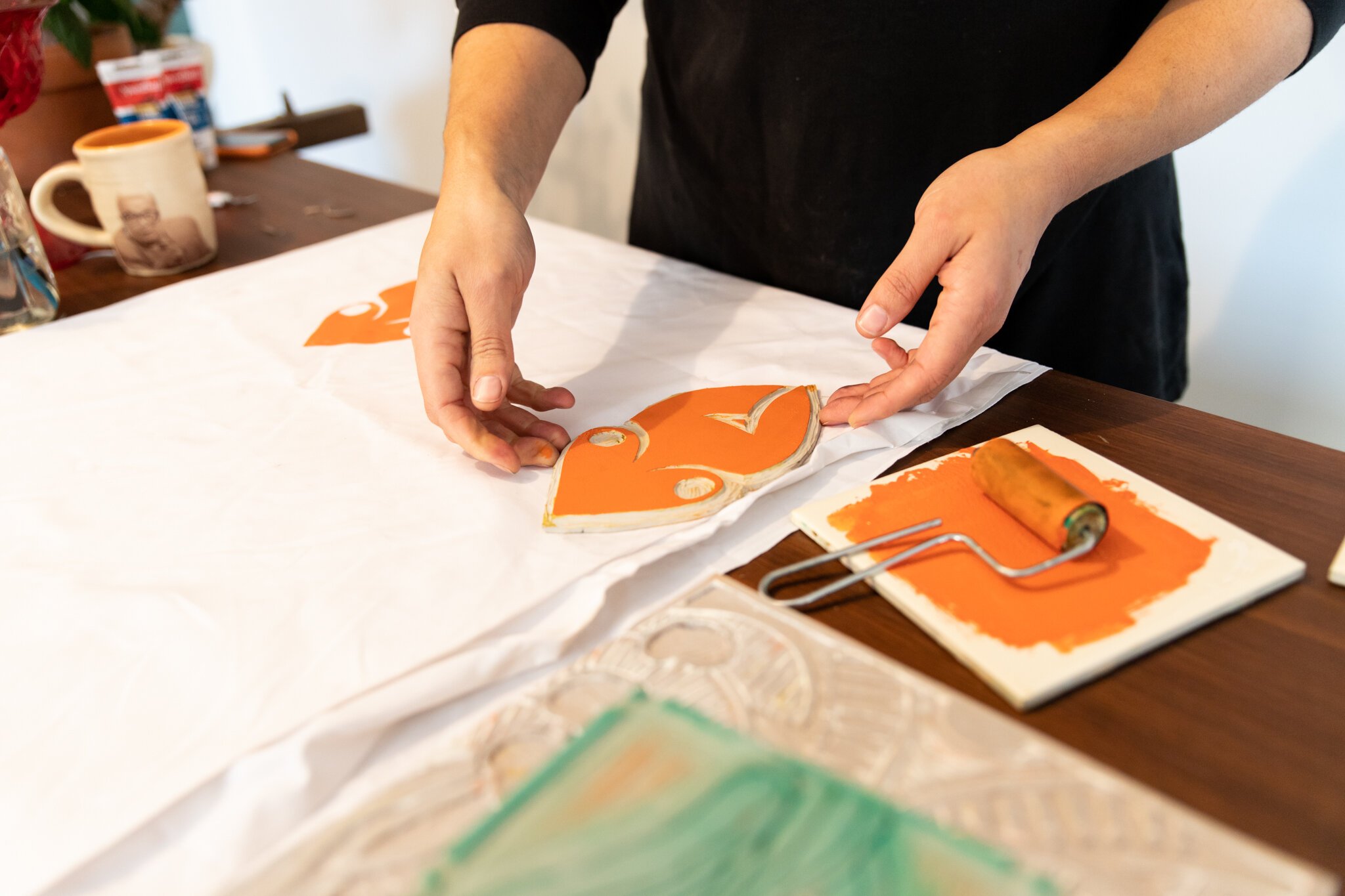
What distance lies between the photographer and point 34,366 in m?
0.77

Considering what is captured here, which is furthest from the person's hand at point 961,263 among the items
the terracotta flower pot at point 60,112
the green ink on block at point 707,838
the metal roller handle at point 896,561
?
the terracotta flower pot at point 60,112

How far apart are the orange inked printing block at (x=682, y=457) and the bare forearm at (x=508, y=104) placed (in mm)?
246

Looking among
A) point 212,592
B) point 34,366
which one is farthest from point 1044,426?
point 34,366

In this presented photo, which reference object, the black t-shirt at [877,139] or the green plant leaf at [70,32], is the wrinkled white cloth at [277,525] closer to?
the black t-shirt at [877,139]

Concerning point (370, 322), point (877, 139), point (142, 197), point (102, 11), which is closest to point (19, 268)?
point (142, 197)

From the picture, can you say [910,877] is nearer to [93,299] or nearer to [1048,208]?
[1048,208]

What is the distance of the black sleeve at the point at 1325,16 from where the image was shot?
62cm

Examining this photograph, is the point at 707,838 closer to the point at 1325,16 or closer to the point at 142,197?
the point at 1325,16

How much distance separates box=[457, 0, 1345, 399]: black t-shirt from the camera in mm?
779

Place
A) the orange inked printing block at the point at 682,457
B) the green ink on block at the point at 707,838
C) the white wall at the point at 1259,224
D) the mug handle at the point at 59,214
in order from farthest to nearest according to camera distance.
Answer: the white wall at the point at 1259,224, the mug handle at the point at 59,214, the orange inked printing block at the point at 682,457, the green ink on block at the point at 707,838

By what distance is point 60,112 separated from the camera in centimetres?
124

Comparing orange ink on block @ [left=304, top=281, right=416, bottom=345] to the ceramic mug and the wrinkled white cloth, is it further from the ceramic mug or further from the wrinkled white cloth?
the ceramic mug

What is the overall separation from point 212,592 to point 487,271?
284 millimetres

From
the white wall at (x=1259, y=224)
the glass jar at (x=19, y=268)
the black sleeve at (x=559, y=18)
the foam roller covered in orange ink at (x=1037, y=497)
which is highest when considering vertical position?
the black sleeve at (x=559, y=18)
